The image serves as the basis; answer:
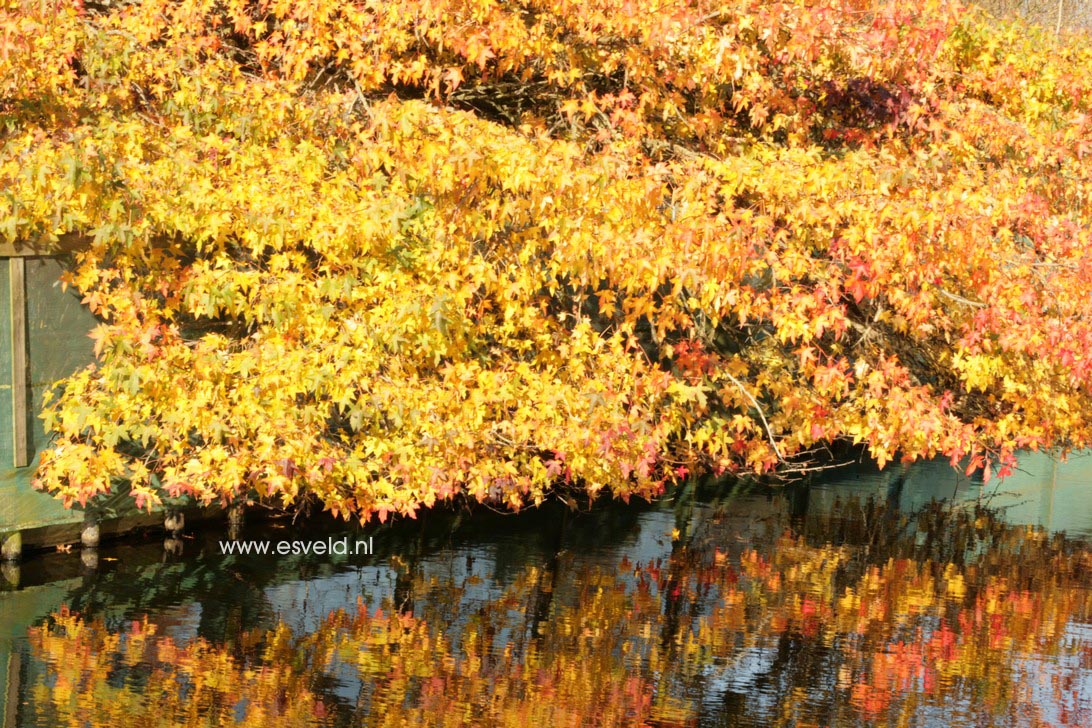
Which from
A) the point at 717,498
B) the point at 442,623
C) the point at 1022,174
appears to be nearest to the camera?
the point at 442,623

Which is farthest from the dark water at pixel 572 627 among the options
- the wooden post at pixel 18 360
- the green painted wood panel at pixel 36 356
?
the wooden post at pixel 18 360

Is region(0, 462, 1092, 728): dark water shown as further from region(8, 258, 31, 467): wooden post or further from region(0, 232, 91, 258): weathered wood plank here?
region(0, 232, 91, 258): weathered wood plank

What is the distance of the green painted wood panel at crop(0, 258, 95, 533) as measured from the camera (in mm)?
9883

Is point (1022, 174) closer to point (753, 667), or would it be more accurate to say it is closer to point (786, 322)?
point (786, 322)

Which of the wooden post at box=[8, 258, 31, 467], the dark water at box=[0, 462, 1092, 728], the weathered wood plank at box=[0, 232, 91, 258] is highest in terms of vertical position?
the weathered wood plank at box=[0, 232, 91, 258]

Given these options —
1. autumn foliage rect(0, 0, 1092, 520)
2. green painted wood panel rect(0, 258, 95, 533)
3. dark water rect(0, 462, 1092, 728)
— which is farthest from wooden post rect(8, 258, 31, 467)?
dark water rect(0, 462, 1092, 728)

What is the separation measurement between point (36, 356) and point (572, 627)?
421cm

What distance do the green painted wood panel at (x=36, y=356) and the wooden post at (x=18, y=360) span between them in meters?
0.03

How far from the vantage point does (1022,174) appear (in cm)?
1257

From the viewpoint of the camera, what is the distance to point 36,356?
10.0m

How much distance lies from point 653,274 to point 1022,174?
4640 mm

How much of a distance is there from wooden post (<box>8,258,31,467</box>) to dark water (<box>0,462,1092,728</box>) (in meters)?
0.98

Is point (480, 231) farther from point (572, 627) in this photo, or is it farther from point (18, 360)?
point (18, 360)

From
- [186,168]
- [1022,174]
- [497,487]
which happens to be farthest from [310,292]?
[1022,174]
